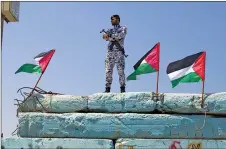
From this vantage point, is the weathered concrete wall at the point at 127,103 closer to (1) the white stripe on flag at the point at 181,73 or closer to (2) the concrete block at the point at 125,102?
(2) the concrete block at the point at 125,102

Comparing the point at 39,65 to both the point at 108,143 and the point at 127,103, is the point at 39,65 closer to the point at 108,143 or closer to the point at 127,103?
the point at 127,103

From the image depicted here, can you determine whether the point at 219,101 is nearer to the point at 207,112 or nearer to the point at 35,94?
the point at 207,112

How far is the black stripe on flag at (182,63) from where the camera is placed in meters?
5.65

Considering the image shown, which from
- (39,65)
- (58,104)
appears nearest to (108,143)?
(58,104)

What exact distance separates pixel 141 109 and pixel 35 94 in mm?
1605

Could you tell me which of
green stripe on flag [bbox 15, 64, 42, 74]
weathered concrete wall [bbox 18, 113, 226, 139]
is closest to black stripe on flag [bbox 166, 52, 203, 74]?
weathered concrete wall [bbox 18, 113, 226, 139]

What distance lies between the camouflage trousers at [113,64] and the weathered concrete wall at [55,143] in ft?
3.55

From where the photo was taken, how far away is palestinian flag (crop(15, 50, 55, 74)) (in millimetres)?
6074

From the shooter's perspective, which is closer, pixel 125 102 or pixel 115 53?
pixel 125 102

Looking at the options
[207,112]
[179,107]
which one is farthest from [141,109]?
[207,112]

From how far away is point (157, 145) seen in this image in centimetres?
508

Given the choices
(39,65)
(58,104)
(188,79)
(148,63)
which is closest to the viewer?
(58,104)

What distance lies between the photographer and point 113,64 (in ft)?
19.5

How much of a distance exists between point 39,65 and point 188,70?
2.42m
